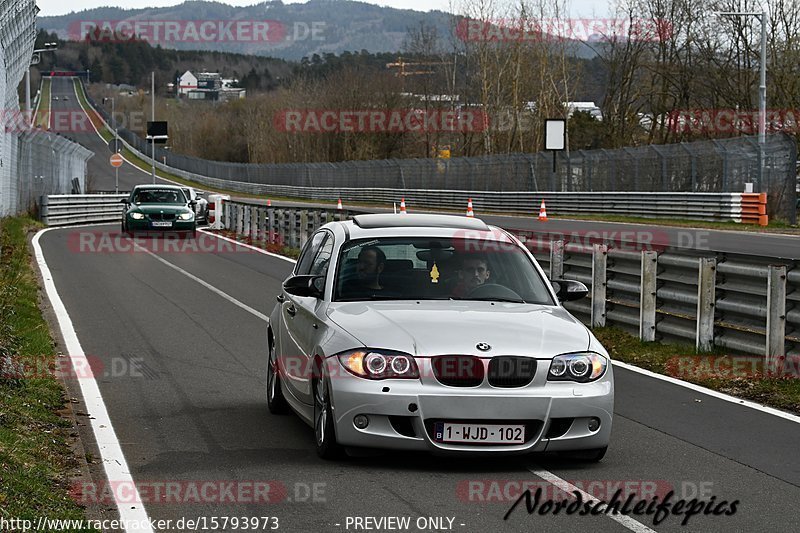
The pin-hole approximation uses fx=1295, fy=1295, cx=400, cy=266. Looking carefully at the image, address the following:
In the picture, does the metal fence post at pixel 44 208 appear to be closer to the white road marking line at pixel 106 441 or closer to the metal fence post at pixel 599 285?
the white road marking line at pixel 106 441

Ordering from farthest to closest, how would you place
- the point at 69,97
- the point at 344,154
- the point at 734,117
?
the point at 69,97 → the point at 344,154 → the point at 734,117

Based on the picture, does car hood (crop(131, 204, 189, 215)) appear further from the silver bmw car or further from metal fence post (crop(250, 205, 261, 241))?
the silver bmw car

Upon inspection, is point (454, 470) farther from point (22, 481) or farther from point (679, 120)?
point (679, 120)

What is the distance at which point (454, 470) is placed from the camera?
748 cm

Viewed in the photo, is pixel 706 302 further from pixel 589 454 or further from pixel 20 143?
pixel 20 143

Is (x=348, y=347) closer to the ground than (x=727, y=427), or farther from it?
farther from it

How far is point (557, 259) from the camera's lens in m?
16.2

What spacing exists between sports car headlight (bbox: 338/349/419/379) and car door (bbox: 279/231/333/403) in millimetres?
800

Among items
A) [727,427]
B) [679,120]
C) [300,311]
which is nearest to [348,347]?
[300,311]

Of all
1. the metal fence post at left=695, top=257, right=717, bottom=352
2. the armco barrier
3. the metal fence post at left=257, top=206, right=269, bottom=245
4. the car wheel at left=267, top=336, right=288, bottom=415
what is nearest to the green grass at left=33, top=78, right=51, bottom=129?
the armco barrier

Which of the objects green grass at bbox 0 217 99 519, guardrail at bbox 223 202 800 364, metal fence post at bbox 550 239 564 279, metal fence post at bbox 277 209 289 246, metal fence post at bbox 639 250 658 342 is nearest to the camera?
green grass at bbox 0 217 99 519

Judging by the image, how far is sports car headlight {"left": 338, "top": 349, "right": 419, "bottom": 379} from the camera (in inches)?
286

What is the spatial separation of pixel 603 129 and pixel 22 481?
67.9 metres

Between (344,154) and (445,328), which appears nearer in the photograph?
(445,328)
